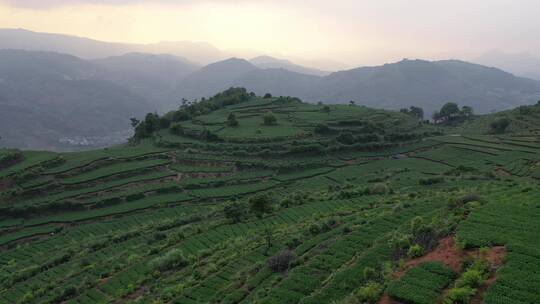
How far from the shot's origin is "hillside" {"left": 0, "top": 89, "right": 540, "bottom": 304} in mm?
19422

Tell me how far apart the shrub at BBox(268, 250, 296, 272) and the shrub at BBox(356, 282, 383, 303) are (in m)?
6.99

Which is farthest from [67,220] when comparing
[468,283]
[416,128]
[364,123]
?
[416,128]

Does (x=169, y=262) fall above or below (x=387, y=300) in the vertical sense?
below

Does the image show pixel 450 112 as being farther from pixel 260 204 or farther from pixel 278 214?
pixel 260 204

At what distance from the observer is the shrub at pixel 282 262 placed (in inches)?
949

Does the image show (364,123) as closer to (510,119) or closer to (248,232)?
(510,119)

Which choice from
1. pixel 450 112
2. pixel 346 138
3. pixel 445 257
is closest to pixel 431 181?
pixel 346 138

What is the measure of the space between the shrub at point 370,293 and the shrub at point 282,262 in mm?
6994

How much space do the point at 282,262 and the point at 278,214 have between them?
1809cm

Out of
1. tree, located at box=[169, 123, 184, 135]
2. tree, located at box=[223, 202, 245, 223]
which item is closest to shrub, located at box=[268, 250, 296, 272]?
tree, located at box=[223, 202, 245, 223]

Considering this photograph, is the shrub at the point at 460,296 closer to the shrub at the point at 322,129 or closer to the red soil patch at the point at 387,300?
the red soil patch at the point at 387,300

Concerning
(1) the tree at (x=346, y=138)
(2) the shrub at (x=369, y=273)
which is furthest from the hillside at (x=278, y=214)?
(1) the tree at (x=346, y=138)

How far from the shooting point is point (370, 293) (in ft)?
55.8

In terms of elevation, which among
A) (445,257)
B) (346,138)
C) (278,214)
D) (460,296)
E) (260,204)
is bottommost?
(278,214)
